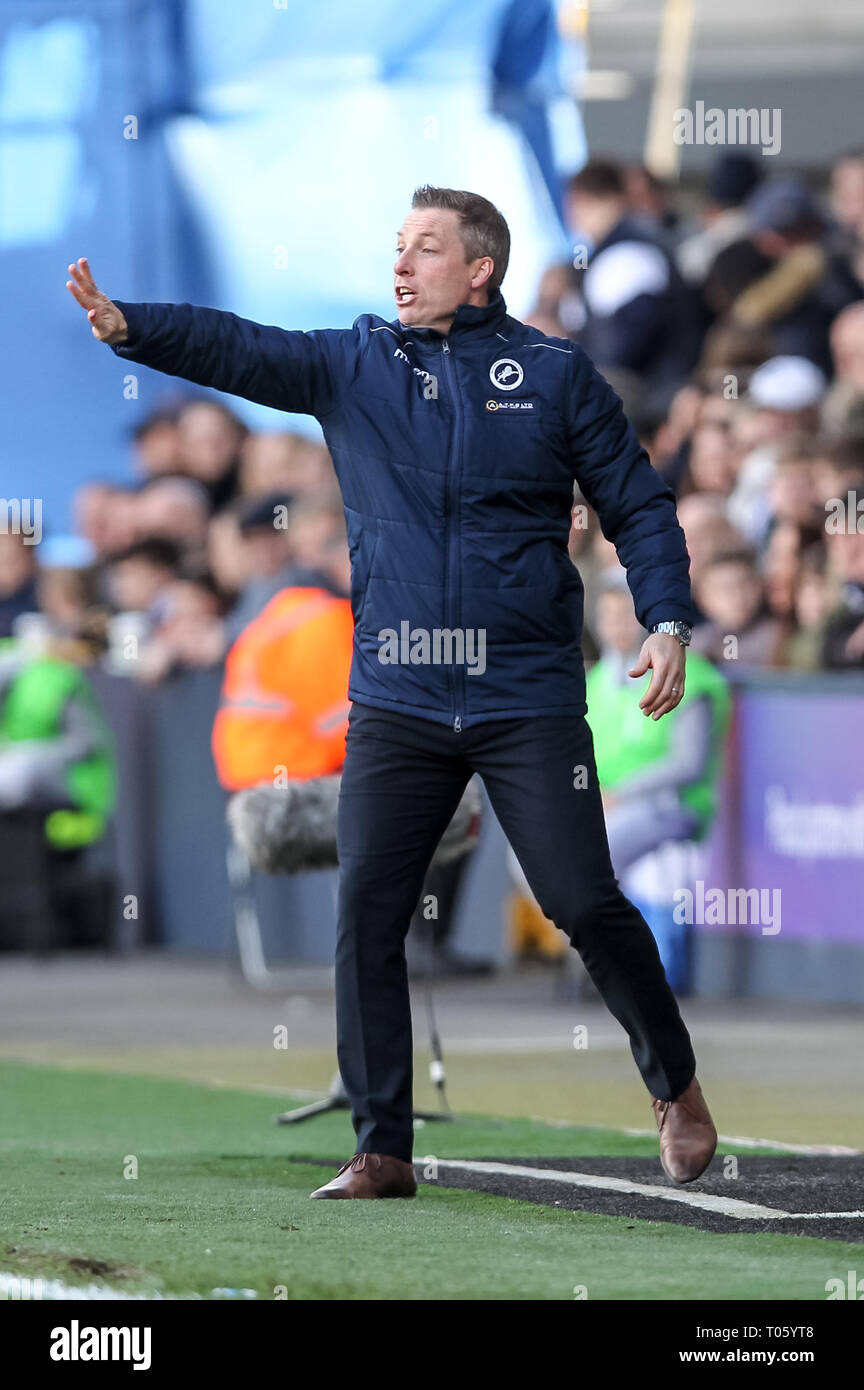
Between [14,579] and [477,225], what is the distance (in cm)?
1007

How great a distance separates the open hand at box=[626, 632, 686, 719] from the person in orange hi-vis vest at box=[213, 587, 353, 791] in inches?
183

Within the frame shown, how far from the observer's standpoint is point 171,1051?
1097cm

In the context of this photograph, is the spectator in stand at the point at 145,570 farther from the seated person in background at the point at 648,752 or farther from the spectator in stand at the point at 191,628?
the seated person in background at the point at 648,752

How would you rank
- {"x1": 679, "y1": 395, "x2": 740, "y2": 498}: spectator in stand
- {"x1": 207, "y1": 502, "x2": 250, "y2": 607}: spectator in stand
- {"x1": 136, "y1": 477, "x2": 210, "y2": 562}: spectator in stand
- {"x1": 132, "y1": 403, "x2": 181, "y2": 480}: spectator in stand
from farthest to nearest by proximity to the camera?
{"x1": 136, "y1": 477, "x2": 210, "y2": 562}: spectator in stand < {"x1": 132, "y1": 403, "x2": 181, "y2": 480}: spectator in stand < {"x1": 207, "y1": 502, "x2": 250, "y2": 607}: spectator in stand < {"x1": 679, "y1": 395, "x2": 740, "y2": 498}: spectator in stand

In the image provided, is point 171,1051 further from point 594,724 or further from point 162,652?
point 162,652

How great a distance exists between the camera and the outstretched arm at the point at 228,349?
626 cm

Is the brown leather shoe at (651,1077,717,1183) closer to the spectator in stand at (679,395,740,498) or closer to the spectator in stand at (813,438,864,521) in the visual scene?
the spectator in stand at (813,438,864,521)

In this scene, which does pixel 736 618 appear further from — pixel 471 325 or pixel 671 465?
pixel 471 325

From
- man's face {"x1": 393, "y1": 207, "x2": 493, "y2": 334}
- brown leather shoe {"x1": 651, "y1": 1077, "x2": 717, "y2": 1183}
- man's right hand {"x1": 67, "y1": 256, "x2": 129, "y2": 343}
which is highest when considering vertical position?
man's face {"x1": 393, "y1": 207, "x2": 493, "y2": 334}

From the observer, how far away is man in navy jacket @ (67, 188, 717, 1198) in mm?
6324

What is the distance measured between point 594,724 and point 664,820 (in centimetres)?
58

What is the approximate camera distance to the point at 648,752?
40.7ft

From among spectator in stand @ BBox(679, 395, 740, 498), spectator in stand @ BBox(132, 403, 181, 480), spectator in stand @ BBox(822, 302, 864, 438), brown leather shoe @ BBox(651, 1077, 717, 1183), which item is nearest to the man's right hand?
brown leather shoe @ BBox(651, 1077, 717, 1183)

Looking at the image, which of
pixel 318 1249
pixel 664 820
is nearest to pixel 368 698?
pixel 318 1249
